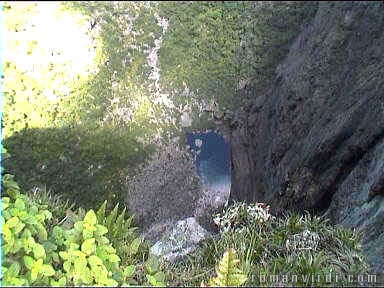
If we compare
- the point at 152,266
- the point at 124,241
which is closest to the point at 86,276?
the point at 152,266

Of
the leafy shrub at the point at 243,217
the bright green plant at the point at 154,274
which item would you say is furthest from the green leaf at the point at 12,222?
the leafy shrub at the point at 243,217

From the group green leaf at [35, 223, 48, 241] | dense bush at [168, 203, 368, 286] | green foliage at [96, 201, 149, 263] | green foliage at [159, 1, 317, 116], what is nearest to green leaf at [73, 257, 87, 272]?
green leaf at [35, 223, 48, 241]

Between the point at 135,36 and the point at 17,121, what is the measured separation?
525 centimetres

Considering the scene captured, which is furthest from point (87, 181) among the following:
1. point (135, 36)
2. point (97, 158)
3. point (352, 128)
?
point (352, 128)

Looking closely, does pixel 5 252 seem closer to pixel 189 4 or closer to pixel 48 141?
pixel 48 141

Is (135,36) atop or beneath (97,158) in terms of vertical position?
atop

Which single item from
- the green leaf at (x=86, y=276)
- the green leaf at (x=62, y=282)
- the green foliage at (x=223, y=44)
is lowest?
the green leaf at (x=62, y=282)

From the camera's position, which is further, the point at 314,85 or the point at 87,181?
the point at 87,181

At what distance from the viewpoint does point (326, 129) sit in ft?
34.8

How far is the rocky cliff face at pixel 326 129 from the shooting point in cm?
796

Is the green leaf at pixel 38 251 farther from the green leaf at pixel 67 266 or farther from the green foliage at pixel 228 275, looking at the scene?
the green foliage at pixel 228 275

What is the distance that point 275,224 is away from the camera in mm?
5191

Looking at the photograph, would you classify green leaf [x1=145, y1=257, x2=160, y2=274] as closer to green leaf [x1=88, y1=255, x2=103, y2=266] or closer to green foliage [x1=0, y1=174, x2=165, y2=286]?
green foliage [x1=0, y1=174, x2=165, y2=286]

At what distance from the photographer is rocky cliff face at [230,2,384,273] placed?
26.1 ft
